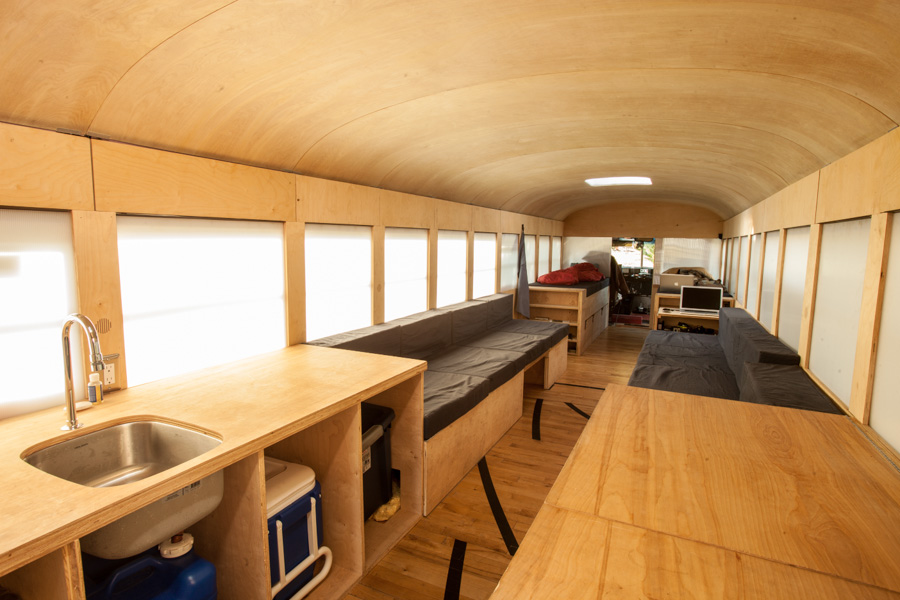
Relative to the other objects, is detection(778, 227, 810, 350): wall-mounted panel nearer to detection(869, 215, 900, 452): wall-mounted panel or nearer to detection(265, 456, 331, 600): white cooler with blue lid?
detection(869, 215, 900, 452): wall-mounted panel

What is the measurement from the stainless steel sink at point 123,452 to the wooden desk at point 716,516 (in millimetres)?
1248

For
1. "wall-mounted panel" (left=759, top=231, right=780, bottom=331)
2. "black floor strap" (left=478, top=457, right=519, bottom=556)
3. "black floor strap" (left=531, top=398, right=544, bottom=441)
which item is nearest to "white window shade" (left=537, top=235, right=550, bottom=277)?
"black floor strap" (left=531, top=398, right=544, bottom=441)

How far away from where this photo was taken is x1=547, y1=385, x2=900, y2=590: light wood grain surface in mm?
1238

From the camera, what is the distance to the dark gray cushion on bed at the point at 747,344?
3393 mm

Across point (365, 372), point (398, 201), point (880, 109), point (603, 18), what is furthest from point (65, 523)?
point (398, 201)

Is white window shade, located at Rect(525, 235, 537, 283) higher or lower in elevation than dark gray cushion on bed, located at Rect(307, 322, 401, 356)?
higher

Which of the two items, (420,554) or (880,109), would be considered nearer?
(880,109)

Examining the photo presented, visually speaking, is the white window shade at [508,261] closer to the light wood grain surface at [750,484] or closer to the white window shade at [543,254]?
the white window shade at [543,254]

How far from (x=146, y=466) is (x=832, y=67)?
3.09 m

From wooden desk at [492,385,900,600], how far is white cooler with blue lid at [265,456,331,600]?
1199 millimetres

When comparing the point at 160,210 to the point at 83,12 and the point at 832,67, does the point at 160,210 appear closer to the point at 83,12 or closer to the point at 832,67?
the point at 83,12

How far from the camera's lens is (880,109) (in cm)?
202

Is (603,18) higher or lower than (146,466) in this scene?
higher

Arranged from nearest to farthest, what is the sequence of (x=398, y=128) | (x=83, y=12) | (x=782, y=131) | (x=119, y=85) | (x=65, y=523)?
1. (x=65, y=523)
2. (x=83, y=12)
3. (x=119, y=85)
4. (x=782, y=131)
5. (x=398, y=128)
